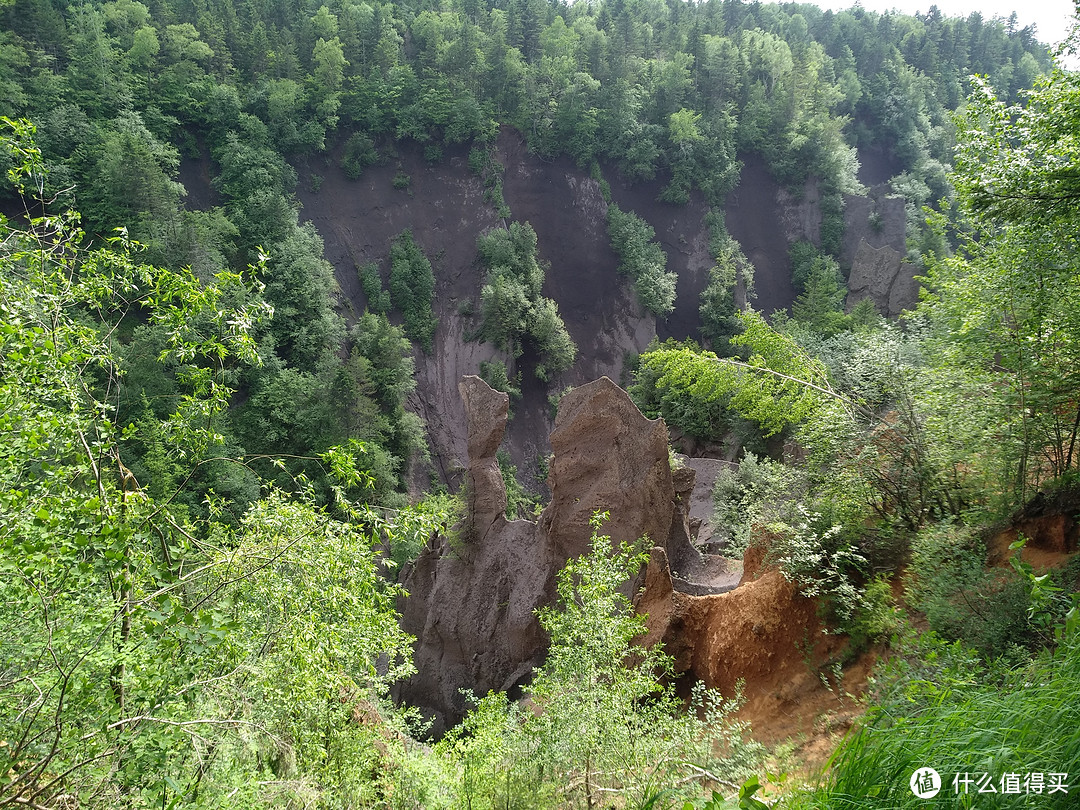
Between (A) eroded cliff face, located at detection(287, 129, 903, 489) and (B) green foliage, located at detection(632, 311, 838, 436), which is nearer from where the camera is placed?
(B) green foliage, located at detection(632, 311, 838, 436)

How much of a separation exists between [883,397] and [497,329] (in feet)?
90.2

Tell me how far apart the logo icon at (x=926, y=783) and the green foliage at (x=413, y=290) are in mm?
34494

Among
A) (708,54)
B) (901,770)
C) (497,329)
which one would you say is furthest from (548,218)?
(901,770)

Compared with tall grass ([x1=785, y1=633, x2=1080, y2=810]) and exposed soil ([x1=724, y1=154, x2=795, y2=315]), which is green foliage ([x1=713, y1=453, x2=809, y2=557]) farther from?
exposed soil ([x1=724, y1=154, x2=795, y2=315])

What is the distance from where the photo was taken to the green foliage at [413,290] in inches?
1400

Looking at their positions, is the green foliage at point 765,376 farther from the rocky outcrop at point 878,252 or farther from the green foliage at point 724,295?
the green foliage at point 724,295

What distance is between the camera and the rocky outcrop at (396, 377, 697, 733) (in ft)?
43.8

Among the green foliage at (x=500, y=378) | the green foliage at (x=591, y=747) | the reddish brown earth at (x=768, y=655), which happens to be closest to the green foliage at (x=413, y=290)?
the green foliage at (x=500, y=378)

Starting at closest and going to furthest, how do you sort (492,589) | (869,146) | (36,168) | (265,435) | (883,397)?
(36,168) < (883,397) < (492,589) < (265,435) < (869,146)

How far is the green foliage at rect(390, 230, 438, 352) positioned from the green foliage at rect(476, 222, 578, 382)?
11.2 feet

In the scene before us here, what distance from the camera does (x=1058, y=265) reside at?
6039 millimetres

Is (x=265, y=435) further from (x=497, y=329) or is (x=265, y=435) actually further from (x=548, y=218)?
(x=548, y=218)

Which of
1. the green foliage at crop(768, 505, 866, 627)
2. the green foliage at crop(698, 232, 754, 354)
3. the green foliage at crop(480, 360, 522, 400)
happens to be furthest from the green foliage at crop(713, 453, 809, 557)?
the green foliage at crop(698, 232, 754, 354)

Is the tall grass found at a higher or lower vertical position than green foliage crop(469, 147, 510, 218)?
higher
